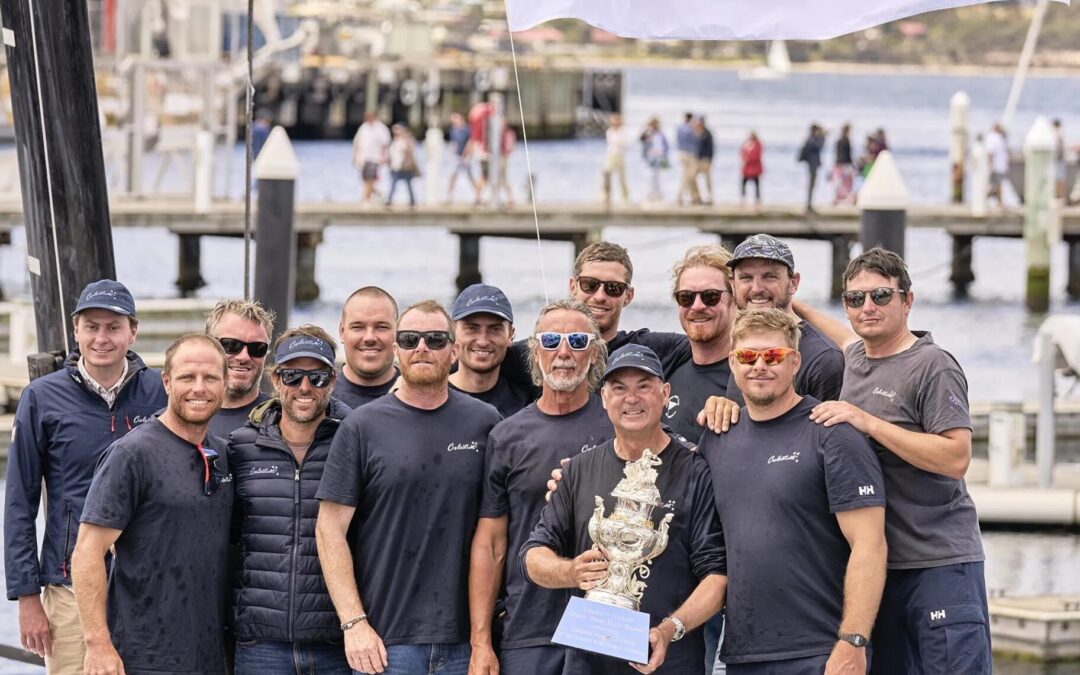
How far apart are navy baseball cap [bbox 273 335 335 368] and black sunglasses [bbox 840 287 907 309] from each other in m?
1.83

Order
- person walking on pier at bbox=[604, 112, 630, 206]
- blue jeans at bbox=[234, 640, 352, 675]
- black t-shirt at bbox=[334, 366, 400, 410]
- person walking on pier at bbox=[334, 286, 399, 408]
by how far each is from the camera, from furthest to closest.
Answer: person walking on pier at bbox=[604, 112, 630, 206], black t-shirt at bbox=[334, 366, 400, 410], person walking on pier at bbox=[334, 286, 399, 408], blue jeans at bbox=[234, 640, 352, 675]

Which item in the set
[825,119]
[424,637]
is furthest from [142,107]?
[825,119]

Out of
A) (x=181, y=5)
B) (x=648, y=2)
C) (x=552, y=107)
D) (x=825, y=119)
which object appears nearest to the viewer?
(x=648, y=2)

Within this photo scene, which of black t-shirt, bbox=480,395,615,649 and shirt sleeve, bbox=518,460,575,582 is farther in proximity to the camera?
black t-shirt, bbox=480,395,615,649

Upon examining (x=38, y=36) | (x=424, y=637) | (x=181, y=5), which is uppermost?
(x=181, y=5)

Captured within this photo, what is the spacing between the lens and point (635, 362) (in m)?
5.77

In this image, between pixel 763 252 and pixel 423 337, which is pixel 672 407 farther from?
pixel 423 337

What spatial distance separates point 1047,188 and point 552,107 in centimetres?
6845

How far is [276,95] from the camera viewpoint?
310 ft

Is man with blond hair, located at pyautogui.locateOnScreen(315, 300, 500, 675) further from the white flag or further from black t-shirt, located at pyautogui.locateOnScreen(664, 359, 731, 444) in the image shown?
the white flag

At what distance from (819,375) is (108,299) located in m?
2.67

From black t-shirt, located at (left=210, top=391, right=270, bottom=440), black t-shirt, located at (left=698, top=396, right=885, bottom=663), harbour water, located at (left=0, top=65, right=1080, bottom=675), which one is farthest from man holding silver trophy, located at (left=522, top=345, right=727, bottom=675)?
black t-shirt, located at (left=210, top=391, right=270, bottom=440)

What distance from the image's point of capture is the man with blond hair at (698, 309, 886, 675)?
5.74 metres

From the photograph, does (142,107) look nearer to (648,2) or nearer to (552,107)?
(648,2)
